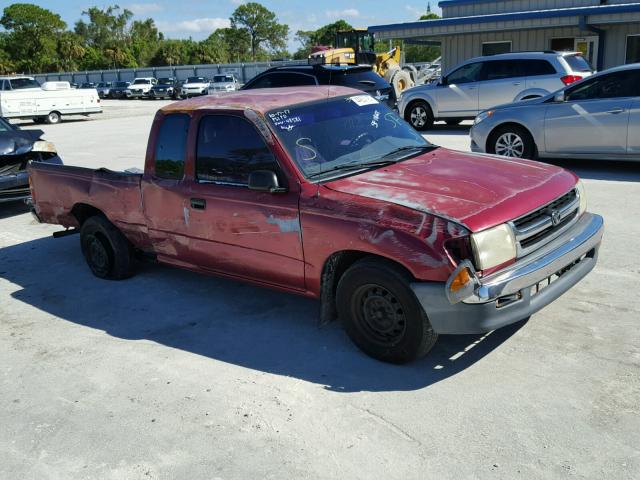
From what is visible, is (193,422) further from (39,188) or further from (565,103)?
(565,103)

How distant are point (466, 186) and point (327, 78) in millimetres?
9910

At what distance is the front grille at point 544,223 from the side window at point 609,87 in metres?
5.87

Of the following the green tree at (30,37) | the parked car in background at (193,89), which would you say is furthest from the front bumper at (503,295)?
the green tree at (30,37)

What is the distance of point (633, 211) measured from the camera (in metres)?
7.76

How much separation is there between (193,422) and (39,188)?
4078mm

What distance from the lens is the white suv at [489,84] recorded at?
1443 cm

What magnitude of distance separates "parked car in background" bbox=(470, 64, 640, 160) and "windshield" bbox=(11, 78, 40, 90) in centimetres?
2157

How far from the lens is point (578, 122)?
992 centimetres

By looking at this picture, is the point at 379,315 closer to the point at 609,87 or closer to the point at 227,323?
the point at 227,323

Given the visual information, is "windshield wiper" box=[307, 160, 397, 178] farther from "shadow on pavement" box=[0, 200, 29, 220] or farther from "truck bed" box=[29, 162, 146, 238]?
"shadow on pavement" box=[0, 200, 29, 220]

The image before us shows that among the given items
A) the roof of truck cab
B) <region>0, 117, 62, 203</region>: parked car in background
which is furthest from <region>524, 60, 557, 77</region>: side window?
→ the roof of truck cab

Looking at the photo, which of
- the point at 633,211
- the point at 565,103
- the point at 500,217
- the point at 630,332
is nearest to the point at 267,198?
the point at 500,217

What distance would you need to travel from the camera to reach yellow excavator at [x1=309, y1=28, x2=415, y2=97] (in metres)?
22.9

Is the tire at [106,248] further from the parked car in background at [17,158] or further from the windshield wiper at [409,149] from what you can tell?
the parked car in background at [17,158]
